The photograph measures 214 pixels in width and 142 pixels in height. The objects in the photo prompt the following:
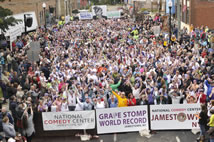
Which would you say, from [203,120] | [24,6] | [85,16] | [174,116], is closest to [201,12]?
[24,6]

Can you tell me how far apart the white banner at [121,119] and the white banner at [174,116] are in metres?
0.33

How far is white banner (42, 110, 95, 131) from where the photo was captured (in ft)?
38.4

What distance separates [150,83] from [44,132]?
468cm

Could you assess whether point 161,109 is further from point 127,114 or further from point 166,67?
point 166,67

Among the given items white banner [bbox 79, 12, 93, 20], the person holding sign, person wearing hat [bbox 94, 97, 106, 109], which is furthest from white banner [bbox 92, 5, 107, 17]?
person wearing hat [bbox 94, 97, 106, 109]

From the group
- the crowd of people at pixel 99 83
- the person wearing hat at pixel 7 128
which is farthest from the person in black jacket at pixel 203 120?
the person wearing hat at pixel 7 128

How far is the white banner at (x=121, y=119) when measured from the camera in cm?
1171

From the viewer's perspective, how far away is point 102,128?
11.8 metres

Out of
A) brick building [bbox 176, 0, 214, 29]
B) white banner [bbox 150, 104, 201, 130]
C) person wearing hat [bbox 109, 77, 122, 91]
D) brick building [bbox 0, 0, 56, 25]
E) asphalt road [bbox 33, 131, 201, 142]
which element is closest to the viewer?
asphalt road [bbox 33, 131, 201, 142]

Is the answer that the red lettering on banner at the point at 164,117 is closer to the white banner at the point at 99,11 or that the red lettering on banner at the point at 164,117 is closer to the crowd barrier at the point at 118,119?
the crowd barrier at the point at 118,119

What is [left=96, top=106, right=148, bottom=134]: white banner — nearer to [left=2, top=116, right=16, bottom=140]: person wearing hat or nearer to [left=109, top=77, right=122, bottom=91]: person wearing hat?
[left=109, top=77, right=122, bottom=91]: person wearing hat

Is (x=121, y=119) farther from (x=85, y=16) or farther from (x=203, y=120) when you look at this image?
(x=85, y=16)

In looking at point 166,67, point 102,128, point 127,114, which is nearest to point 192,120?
point 127,114

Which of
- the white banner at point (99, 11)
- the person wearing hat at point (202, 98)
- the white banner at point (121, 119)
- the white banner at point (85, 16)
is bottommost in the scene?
the white banner at point (121, 119)
